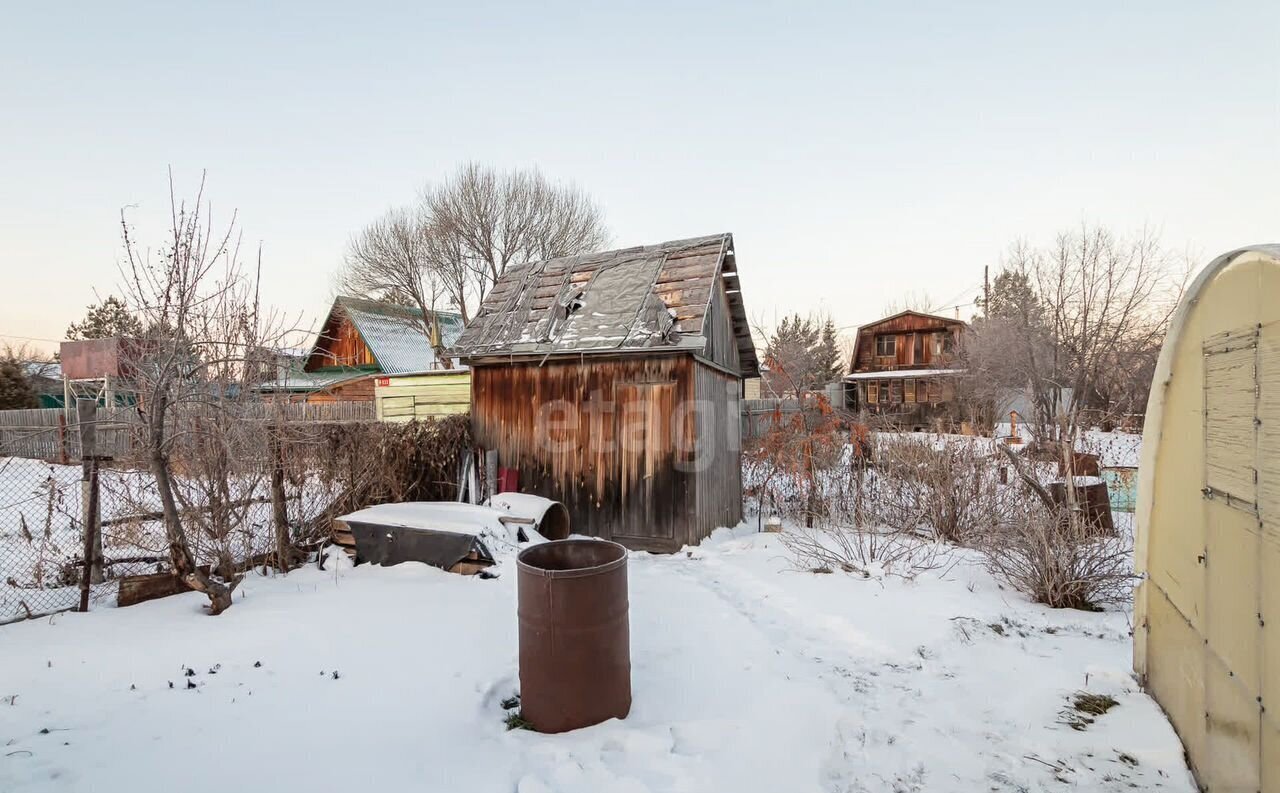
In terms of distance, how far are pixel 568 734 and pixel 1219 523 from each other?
12.0ft

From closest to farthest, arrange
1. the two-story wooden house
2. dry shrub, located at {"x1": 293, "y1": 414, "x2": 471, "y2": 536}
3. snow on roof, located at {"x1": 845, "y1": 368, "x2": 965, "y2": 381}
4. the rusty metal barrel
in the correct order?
the rusty metal barrel → dry shrub, located at {"x1": 293, "y1": 414, "x2": 471, "y2": 536} → snow on roof, located at {"x1": 845, "y1": 368, "x2": 965, "y2": 381} → the two-story wooden house

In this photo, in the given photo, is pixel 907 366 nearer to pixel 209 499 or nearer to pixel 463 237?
pixel 463 237

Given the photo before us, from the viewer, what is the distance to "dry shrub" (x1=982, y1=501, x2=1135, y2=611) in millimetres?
5637

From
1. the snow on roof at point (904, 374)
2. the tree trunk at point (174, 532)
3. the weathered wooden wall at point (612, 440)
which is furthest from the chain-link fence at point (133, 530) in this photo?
the snow on roof at point (904, 374)

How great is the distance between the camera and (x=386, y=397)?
637 inches

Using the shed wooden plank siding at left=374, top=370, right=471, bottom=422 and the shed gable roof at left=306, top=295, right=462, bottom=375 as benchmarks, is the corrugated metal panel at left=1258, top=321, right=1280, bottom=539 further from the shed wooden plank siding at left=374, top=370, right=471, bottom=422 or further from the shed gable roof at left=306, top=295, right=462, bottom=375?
the shed gable roof at left=306, top=295, right=462, bottom=375

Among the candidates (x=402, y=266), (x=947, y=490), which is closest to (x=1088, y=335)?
(x=947, y=490)

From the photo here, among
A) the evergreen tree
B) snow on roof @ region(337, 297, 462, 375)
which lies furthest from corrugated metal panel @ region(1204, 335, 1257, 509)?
the evergreen tree

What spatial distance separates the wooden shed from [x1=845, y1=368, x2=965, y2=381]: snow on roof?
2373cm

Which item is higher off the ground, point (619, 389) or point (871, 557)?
point (619, 389)

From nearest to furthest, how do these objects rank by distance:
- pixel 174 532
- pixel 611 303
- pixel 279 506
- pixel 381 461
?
pixel 174 532
pixel 279 506
pixel 381 461
pixel 611 303

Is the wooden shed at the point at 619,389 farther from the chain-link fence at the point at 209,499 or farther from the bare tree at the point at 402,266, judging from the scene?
the bare tree at the point at 402,266

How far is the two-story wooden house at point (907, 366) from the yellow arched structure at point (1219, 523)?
2771 cm

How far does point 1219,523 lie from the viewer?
265 centimetres
